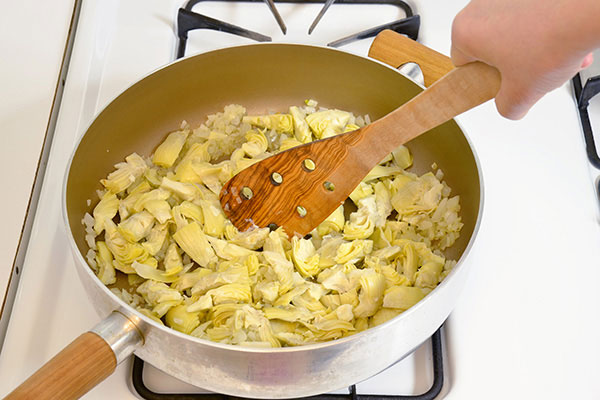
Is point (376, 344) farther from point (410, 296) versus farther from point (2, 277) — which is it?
point (2, 277)

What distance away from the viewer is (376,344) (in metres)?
0.70

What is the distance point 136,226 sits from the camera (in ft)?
3.10

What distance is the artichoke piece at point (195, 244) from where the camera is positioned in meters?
0.94

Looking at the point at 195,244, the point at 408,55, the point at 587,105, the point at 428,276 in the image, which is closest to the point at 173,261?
the point at 195,244

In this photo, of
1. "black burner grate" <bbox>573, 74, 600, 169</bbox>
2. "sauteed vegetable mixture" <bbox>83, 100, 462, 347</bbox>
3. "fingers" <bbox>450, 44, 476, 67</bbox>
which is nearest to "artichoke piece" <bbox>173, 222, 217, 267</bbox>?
"sauteed vegetable mixture" <bbox>83, 100, 462, 347</bbox>

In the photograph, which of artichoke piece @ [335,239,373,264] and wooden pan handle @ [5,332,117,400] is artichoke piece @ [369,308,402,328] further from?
wooden pan handle @ [5,332,117,400]

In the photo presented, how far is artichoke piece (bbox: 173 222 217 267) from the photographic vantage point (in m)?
0.94

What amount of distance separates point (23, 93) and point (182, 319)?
1.59 ft

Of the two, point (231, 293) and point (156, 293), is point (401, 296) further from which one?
point (156, 293)

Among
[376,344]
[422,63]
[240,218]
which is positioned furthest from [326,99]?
[376,344]

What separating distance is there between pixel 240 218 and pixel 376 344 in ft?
1.20

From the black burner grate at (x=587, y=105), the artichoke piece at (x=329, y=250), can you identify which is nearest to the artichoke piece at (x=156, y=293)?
the artichoke piece at (x=329, y=250)

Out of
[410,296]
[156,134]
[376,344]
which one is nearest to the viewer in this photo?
[376,344]

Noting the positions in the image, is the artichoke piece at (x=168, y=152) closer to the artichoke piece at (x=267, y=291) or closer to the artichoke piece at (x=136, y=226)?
the artichoke piece at (x=136, y=226)
